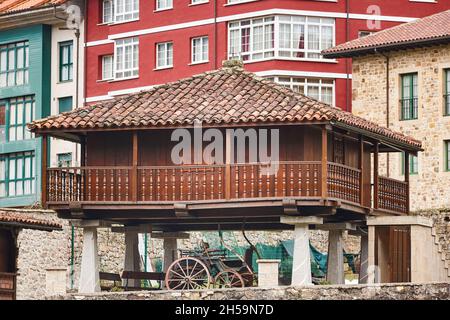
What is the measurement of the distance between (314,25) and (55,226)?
64.5ft

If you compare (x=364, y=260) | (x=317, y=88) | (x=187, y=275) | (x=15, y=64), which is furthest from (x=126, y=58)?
(x=187, y=275)

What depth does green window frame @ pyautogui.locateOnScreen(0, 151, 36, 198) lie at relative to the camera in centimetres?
7681

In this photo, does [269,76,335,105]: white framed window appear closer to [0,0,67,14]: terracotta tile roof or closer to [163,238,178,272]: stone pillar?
[0,0,67,14]: terracotta tile roof

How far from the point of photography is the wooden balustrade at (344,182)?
48.8m

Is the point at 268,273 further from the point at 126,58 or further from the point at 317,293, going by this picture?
the point at 126,58

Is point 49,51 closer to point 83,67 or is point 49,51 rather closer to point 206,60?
point 83,67

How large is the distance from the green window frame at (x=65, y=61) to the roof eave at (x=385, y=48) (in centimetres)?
1474

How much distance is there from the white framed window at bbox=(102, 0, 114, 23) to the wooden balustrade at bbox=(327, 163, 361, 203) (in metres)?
28.0

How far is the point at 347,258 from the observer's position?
61344 mm

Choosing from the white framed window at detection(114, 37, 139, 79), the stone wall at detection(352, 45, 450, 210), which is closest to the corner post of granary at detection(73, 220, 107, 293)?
the stone wall at detection(352, 45, 450, 210)

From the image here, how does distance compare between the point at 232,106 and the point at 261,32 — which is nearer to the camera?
the point at 232,106

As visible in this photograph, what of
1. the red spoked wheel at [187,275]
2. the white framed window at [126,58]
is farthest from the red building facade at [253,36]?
the red spoked wheel at [187,275]

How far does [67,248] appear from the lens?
63062 millimetres
